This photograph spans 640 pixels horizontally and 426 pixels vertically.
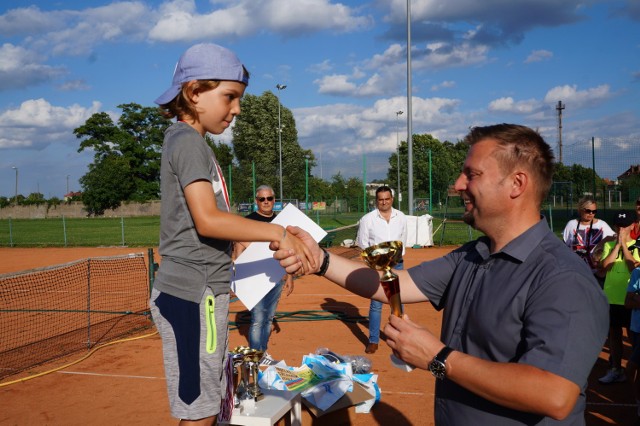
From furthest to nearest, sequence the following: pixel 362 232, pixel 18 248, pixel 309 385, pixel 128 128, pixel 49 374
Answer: pixel 128 128
pixel 18 248
pixel 362 232
pixel 49 374
pixel 309 385

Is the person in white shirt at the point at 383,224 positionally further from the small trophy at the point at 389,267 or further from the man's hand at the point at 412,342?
the man's hand at the point at 412,342

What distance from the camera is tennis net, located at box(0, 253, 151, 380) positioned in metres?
8.47

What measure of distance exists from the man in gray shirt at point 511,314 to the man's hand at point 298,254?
0.69 m

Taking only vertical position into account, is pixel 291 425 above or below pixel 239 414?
below

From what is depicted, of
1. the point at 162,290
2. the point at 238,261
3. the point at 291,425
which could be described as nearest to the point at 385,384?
the point at 291,425

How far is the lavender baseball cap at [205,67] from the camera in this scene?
264cm

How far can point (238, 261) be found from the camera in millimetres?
3295

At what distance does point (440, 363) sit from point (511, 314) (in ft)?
1.10

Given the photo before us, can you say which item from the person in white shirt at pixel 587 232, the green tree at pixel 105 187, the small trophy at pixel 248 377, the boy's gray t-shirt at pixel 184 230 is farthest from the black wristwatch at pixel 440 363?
the green tree at pixel 105 187

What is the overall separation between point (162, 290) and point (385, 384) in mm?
4641

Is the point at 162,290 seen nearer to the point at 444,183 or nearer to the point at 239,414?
the point at 239,414

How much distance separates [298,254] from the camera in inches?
113

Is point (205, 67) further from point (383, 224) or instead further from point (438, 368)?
point (383, 224)

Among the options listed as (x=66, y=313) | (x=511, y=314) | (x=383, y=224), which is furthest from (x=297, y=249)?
(x=66, y=313)
